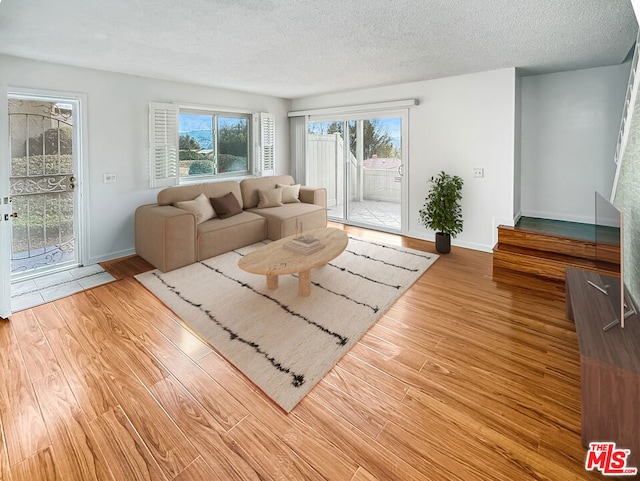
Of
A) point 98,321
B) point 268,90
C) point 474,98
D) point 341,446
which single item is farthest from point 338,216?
point 341,446

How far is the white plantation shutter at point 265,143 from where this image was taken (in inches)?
243

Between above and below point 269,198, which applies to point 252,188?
above

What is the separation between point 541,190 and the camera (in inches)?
190

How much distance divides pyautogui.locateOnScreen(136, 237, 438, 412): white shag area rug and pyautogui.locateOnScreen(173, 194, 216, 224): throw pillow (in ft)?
2.13

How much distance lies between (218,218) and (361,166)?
2.75 metres

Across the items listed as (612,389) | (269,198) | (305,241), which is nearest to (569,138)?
(305,241)

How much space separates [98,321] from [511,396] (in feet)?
10.5

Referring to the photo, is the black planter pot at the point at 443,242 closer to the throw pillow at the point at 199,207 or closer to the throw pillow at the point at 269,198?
the throw pillow at the point at 269,198

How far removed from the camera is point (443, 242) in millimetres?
4648

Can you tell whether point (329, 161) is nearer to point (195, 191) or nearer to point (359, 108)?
point (359, 108)

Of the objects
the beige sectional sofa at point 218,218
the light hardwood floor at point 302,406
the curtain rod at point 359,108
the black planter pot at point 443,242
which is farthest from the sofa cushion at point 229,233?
the black planter pot at point 443,242

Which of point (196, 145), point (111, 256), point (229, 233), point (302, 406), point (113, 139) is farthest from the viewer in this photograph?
point (196, 145)

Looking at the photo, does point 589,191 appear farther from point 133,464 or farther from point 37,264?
point 37,264

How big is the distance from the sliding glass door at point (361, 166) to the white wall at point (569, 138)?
181 cm
